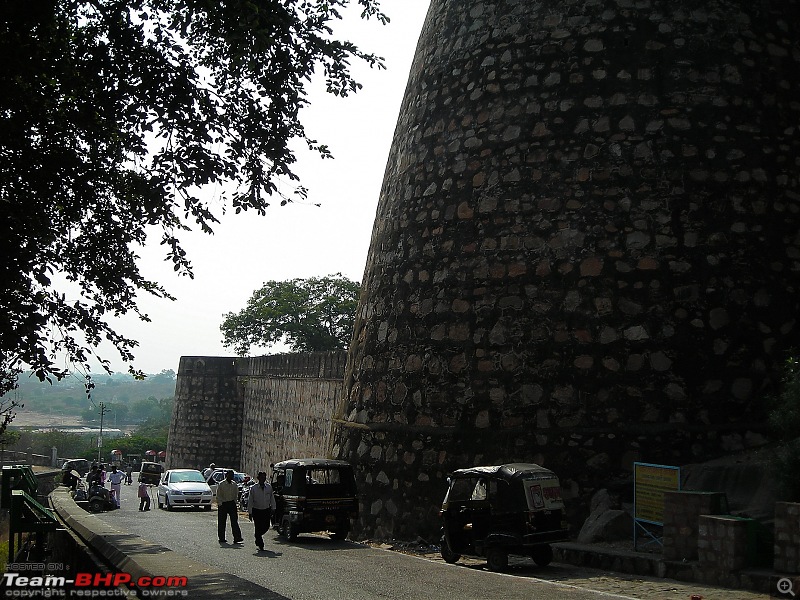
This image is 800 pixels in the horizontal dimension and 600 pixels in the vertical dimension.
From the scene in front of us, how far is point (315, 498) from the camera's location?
11.5 metres

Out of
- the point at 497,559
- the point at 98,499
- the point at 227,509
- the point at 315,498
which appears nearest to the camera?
the point at 497,559

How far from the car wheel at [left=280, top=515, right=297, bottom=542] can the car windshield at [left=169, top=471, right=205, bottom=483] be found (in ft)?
40.5

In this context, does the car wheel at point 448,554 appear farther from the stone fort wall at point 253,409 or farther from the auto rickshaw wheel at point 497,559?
the stone fort wall at point 253,409

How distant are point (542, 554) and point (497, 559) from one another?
0.48 m

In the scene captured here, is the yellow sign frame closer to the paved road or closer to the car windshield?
the paved road

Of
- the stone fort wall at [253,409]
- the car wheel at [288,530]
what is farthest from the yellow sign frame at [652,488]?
the stone fort wall at [253,409]

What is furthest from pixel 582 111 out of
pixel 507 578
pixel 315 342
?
pixel 315 342

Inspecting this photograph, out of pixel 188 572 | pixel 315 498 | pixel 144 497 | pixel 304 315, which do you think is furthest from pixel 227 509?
pixel 304 315

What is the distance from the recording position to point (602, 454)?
9258 mm

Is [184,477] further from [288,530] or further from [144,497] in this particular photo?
[288,530]

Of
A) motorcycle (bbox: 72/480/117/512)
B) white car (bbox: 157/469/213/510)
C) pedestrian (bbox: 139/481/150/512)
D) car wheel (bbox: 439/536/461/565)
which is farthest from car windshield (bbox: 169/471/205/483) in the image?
car wheel (bbox: 439/536/461/565)

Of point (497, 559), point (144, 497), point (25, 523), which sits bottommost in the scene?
point (144, 497)

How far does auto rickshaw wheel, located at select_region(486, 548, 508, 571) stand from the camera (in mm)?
8578

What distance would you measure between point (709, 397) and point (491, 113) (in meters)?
4.34
